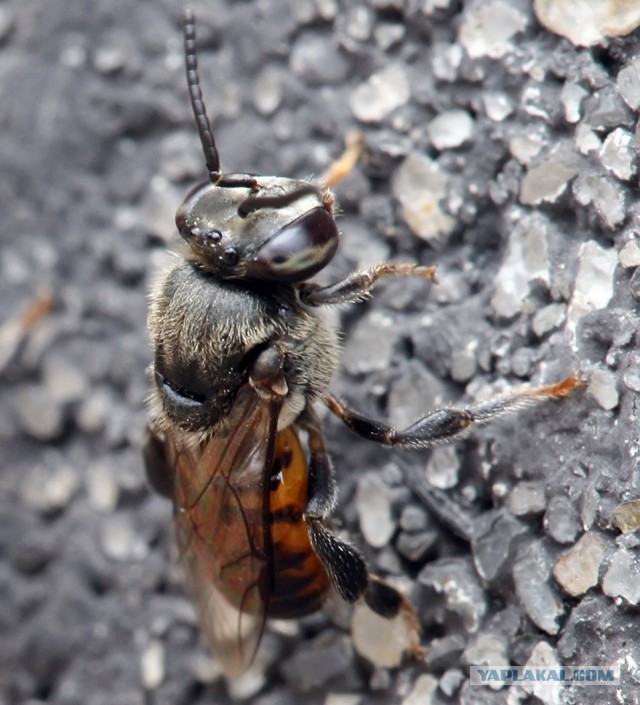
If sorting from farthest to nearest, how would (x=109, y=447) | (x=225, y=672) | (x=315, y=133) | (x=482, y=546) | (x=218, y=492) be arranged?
(x=109, y=447) → (x=315, y=133) → (x=225, y=672) → (x=218, y=492) → (x=482, y=546)

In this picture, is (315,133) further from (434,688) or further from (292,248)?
(434,688)

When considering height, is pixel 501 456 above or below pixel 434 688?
above

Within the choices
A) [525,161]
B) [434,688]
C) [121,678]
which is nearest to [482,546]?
[434,688]

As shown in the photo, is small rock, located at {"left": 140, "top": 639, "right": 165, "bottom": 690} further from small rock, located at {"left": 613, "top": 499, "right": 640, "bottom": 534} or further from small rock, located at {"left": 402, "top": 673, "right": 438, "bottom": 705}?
small rock, located at {"left": 613, "top": 499, "right": 640, "bottom": 534}

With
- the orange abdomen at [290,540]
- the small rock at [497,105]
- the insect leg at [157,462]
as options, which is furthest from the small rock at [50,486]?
the small rock at [497,105]

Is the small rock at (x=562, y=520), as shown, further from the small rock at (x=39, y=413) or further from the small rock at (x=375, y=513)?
the small rock at (x=39, y=413)

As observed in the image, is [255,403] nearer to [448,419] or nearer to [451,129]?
[448,419]

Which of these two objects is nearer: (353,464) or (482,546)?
(482,546)
